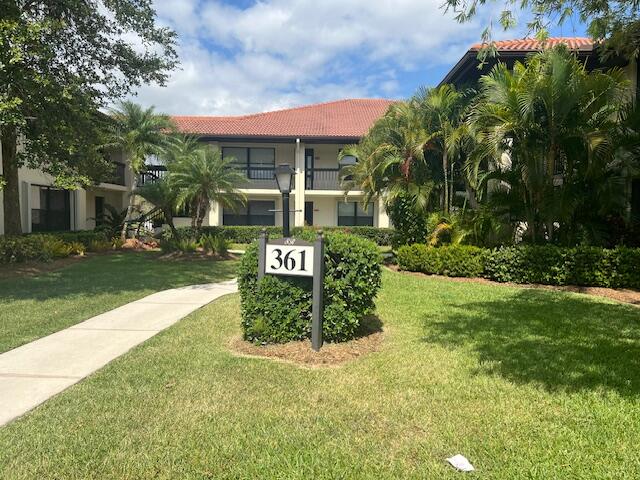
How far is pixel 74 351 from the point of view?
5738 mm

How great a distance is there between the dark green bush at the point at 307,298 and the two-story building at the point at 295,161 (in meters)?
Result: 20.0

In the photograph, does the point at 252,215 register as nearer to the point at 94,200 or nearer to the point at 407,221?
the point at 94,200

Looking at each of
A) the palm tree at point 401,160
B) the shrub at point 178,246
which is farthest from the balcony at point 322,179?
the palm tree at point 401,160

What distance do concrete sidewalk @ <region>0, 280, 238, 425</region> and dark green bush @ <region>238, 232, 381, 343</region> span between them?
1.69 metres

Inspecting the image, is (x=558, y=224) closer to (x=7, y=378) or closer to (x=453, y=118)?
(x=453, y=118)

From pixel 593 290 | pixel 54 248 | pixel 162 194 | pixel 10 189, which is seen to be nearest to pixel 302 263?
pixel 593 290

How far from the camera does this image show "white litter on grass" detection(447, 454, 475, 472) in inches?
122

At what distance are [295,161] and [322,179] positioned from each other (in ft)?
6.40

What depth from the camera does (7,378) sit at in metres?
4.78

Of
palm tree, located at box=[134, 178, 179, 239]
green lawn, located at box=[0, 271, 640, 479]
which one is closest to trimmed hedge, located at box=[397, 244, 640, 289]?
green lawn, located at box=[0, 271, 640, 479]

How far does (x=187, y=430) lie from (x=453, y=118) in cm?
1243

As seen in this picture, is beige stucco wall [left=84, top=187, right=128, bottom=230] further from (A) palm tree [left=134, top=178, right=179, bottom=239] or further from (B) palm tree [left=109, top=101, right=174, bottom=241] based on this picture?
(A) palm tree [left=134, top=178, right=179, bottom=239]

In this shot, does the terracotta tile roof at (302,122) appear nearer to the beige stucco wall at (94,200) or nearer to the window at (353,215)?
the window at (353,215)

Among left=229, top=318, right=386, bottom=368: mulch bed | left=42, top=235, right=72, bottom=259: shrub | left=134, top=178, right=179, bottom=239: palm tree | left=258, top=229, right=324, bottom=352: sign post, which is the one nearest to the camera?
left=229, top=318, right=386, bottom=368: mulch bed
